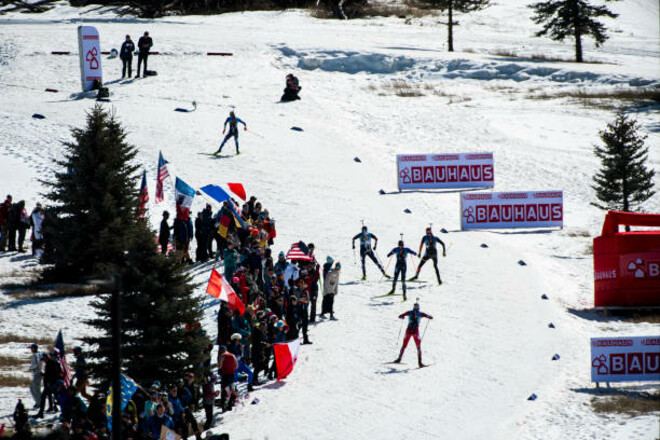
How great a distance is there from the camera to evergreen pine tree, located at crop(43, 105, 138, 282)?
25.9 metres

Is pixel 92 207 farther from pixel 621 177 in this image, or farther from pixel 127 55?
pixel 127 55

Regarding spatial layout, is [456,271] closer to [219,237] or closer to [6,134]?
[219,237]

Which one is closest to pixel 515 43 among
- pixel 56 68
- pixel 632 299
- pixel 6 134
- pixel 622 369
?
pixel 56 68

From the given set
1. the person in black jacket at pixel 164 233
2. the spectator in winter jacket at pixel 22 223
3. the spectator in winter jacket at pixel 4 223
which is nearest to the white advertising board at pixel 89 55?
the spectator in winter jacket at pixel 4 223

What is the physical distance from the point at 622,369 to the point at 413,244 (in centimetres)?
1027

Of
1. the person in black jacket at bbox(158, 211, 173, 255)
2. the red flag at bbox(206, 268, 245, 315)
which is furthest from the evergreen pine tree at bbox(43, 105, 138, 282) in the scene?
the red flag at bbox(206, 268, 245, 315)

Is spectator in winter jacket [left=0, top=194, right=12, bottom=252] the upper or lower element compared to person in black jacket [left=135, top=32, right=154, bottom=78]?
lower

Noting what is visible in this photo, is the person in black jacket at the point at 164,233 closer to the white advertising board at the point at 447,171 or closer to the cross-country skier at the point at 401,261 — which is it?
the cross-country skier at the point at 401,261

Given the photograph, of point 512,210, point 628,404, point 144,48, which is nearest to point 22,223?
point 512,210

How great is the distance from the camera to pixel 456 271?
27.3 meters

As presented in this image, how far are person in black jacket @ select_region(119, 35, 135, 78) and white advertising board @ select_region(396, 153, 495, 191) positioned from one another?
17164 mm

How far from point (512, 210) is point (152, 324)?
17.8 m

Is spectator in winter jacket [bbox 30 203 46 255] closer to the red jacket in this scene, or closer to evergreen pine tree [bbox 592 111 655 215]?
the red jacket

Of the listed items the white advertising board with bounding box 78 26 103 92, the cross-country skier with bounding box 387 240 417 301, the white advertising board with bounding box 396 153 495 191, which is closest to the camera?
the cross-country skier with bounding box 387 240 417 301
